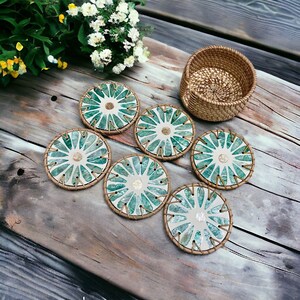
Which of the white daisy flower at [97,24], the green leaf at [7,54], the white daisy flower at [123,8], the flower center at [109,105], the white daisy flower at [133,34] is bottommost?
the flower center at [109,105]

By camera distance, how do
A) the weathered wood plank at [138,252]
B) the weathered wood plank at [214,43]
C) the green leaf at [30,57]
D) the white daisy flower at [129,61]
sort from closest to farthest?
the weathered wood plank at [138,252]
the green leaf at [30,57]
the white daisy flower at [129,61]
the weathered wood plank at [214,43]

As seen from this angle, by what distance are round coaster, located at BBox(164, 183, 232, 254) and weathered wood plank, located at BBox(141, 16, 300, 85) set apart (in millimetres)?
874

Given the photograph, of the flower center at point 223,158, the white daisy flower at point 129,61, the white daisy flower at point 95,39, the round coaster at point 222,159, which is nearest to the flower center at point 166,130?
the round coaster at point 222,159

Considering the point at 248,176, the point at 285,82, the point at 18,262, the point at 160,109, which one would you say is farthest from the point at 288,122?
the point at 18,262

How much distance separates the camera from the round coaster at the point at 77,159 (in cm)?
153

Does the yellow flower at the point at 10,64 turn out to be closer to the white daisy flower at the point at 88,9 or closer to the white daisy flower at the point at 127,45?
the white daisy flower at the point at 88,9

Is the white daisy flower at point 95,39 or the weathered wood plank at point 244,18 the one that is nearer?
the white daisy flower at point 95,39

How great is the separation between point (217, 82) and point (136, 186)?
70cm

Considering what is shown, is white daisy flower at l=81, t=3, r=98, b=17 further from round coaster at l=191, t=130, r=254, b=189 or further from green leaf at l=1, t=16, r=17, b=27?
round coaster at l=191, t=130, r=254, b=189

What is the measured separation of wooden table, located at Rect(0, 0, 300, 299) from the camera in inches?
55.2

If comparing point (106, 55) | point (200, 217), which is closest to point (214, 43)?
point (106, 55)

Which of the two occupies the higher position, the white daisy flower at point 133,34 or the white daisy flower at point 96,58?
the white daisy flower at point 133,34

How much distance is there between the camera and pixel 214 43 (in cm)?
208

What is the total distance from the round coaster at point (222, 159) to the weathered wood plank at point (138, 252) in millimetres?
217
